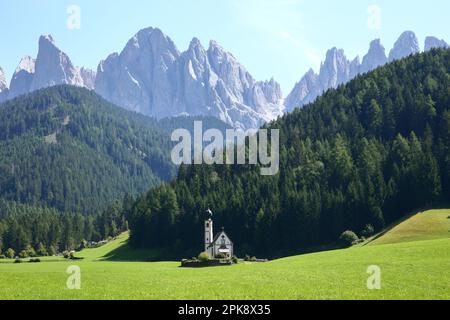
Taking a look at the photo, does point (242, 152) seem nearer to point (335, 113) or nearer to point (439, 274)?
point (335, 113)

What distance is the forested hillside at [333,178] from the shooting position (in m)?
107

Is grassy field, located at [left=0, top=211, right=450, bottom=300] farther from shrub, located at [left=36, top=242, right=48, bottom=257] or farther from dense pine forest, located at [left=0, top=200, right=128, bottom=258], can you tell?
shrub, located at [left=36, top=242, right=48, bottom=257]

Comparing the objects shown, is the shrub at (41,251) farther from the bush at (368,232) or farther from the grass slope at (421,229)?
the grass slope at (421,229)

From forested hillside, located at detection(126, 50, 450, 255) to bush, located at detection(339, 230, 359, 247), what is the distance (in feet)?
13.3

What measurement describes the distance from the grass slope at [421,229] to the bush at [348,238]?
8422 mm

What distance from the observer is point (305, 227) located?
109 m

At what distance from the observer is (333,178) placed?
121625 millimetres

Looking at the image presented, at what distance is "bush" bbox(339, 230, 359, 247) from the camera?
95200mm

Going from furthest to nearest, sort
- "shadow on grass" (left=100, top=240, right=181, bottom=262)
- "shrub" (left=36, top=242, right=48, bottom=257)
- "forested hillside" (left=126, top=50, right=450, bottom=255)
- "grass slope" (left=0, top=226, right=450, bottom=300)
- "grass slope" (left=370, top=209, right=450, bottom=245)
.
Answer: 1. "shrub" (left=36, top=242, right=48, bottom=257)
2. "shadow on grass" (left=100, top=240, right=181, bottom=262)
3. "forested hillside" (left=126, top=50, right=450, bottom=255)
4. "grass slope" (left=370, top=209, right=450, bottom=245)
5. "grass slope" (left=0, top=226, right=450, bottom=300)

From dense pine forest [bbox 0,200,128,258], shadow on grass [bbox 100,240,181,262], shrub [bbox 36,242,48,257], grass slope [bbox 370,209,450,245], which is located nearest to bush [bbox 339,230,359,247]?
grass slope [bbox 370,209,450,245]

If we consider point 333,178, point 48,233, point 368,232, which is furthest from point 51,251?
point 368,232

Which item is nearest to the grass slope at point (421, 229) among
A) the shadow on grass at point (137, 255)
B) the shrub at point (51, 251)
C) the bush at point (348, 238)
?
the bush at point (348, 238)
